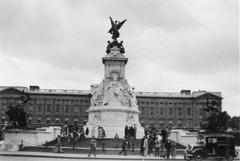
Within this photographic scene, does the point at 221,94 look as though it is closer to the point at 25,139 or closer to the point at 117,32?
the point at 117,32

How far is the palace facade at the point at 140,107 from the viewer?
12531 centimetres

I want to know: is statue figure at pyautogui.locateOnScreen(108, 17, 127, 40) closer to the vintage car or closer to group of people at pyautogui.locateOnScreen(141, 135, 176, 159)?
group of people at pyautogui.locateOnScreen(141, 135, 176, 159)

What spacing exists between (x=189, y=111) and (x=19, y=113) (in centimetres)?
9241

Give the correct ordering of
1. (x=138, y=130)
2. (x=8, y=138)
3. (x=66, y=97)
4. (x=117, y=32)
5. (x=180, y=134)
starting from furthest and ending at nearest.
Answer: (x=66, y=97) → (x=117, y=32) → (x=138, y=130) → (x=180, y=134) → (x=8, y=138)

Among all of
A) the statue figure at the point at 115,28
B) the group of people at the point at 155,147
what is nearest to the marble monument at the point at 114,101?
the statue figure at the point at 115,28

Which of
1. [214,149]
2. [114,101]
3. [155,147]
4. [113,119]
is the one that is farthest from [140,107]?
[214,149]

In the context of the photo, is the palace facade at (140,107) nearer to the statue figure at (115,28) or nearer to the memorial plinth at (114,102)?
the statue figure at (115,28)

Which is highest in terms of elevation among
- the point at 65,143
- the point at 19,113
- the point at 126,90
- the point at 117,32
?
the point at 117,32

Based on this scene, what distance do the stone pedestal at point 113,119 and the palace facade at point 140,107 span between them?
243ft

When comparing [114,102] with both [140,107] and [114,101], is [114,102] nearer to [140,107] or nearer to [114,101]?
[114,101]

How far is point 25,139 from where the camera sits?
3984cm

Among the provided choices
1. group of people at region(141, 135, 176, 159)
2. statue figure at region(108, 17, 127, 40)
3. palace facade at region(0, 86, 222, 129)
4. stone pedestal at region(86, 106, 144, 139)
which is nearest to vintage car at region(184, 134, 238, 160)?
group of people at region(141, 135, 176, 159)

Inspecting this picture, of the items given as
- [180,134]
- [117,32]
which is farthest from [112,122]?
[117,32]

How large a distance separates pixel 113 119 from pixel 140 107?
76.0 meters
